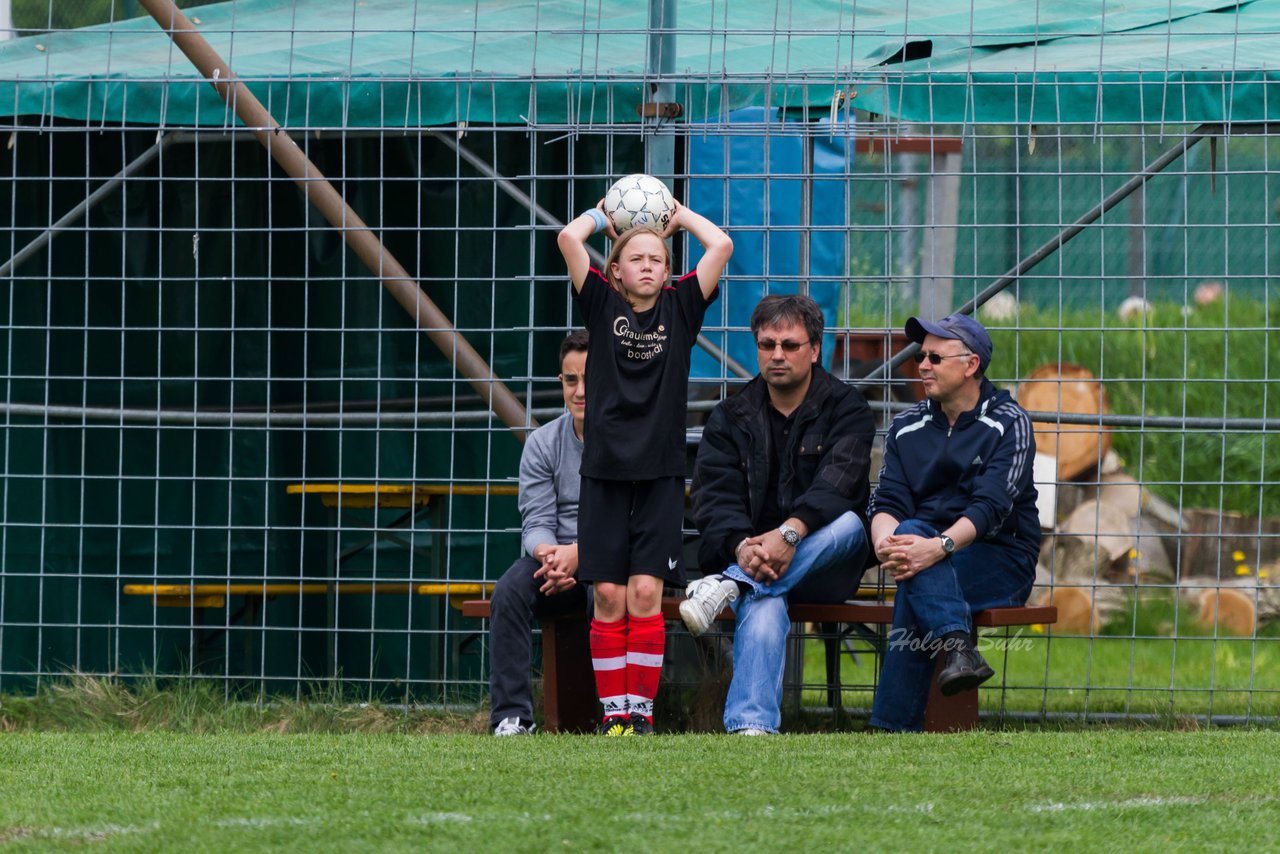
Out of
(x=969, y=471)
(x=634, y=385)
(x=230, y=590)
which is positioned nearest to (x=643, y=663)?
(x=634, y=385)

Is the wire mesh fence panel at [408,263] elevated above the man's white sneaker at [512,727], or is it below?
above

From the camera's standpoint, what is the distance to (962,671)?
481 centimetres

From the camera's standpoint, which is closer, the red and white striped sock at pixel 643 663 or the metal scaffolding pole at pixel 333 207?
the red and white striped sock at pixel 643 663

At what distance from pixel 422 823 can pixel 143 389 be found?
160 inches

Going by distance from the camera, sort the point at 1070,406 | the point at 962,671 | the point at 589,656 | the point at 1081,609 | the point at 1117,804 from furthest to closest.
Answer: the point at 1070,406
the point at 1081,609
the point at 589,656
the point at 962,671
the point at 1117,804

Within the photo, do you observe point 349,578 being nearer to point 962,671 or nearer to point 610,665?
point 610,665

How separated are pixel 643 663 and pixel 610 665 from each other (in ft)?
0.33

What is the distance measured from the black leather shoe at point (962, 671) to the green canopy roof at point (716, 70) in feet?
6.38

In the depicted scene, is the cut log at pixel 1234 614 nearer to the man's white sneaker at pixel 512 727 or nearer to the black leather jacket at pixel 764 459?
the black leather jacket at pixel 764 459

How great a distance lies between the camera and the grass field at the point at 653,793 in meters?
3.22

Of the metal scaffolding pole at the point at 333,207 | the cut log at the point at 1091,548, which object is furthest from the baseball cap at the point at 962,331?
the cut log at the point at 1091,548

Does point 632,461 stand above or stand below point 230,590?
above

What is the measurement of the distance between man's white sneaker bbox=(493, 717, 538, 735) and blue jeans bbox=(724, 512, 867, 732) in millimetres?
609

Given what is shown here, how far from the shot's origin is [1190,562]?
1137 centimetres
